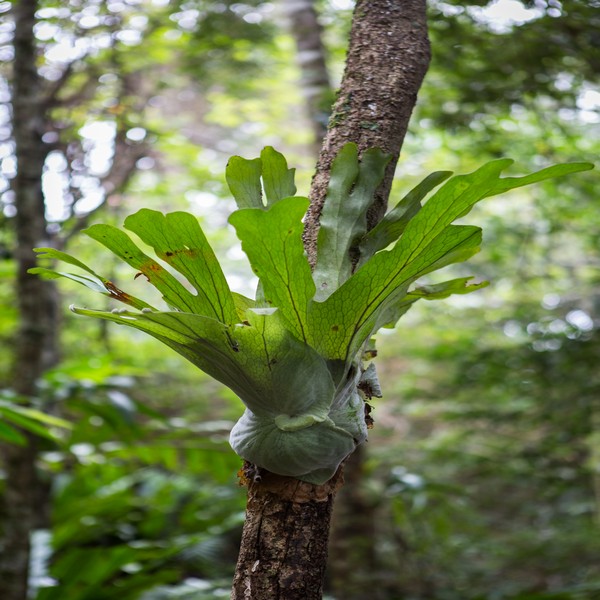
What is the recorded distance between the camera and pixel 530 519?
628 cm

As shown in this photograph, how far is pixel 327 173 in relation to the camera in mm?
938

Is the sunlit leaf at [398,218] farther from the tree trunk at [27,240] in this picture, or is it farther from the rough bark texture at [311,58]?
the rough bark texture at [311,58]

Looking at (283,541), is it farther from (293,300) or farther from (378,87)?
(378,87)

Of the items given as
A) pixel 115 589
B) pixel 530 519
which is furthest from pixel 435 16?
pixel 530 519

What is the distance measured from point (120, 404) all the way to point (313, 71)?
2.29 meters

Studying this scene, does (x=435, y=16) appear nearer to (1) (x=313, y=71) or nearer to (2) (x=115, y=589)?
(1) (x=313, y=71)

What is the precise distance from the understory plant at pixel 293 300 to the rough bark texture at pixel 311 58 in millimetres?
2725

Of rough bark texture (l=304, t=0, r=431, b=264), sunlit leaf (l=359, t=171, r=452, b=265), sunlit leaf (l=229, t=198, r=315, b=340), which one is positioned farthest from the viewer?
rough bark texture (l=304, t=0, r=431, b=264)

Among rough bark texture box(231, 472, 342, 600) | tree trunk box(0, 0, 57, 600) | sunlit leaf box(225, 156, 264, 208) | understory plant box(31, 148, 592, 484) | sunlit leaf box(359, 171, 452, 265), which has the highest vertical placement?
tree trunk box(0, 0, 57, 600)

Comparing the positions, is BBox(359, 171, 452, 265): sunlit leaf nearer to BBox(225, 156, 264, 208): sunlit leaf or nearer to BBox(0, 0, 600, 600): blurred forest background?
BBox(225, 156, 264, 208): sunlit leaf

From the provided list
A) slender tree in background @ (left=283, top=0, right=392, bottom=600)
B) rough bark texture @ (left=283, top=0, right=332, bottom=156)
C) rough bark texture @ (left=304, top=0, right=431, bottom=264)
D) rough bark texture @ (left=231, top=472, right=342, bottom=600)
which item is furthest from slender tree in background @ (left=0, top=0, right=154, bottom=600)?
rough bark texture @ (left=304, top=0, right=431, bottom=264)

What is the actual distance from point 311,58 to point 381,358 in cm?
335

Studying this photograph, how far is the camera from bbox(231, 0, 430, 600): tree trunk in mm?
766

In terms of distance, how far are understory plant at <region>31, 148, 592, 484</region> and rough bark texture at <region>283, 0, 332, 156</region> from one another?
8.94 ft
